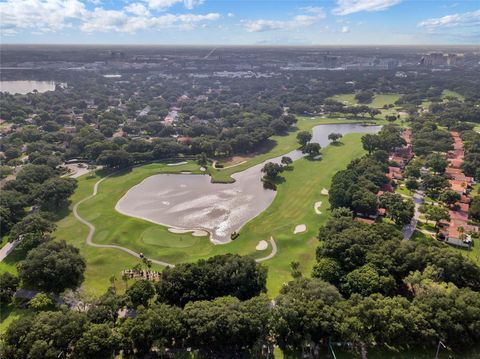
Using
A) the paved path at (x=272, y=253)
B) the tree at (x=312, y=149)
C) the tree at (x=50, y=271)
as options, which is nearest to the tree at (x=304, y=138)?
Result: the tree at (x=312, y=149)

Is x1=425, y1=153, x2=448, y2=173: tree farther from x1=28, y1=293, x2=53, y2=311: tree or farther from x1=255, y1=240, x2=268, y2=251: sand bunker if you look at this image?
x1=28, y1=293, x2=53, y2=311: tree

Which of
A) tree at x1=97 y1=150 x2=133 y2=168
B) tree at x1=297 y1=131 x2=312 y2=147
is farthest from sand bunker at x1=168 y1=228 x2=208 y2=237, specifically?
tree at x1=297 y1=131 x2=312 y2=147

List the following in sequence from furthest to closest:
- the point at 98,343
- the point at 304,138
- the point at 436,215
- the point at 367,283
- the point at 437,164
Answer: the point at 304,138 → the point at 437,164 → the point at 436,215 → the point at 367,283 → the point at 98,343

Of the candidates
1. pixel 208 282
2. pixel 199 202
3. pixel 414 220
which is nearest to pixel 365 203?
pixel 414 220

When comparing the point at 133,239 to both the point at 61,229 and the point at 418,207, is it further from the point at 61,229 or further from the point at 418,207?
the point at 418,207

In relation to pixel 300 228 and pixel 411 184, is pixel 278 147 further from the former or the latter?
pixel 300 228
